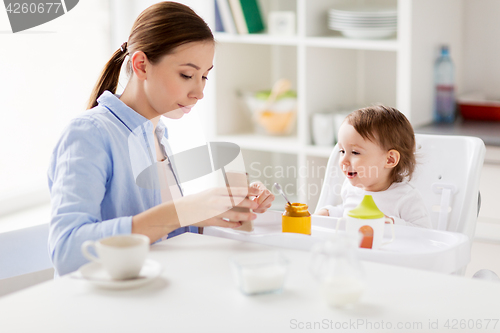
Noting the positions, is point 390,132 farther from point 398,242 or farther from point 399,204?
point 398,242

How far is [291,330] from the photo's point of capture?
0.83 m

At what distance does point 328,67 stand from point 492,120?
2.45 ft

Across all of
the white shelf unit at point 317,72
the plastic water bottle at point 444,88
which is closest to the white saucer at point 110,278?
the white shelf unit at point 317,72

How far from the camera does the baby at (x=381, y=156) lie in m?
1.60

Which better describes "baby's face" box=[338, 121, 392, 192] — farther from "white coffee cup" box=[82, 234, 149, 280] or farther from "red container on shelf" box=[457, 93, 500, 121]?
"red container on shelf" box=[457, 93, 500, 121]

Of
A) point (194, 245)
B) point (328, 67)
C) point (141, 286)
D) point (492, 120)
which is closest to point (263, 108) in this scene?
point (328, 67)

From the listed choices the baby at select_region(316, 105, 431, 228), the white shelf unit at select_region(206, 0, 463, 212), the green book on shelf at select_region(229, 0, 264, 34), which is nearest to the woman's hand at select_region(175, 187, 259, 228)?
the baby at select_region(316, 105, 431, 228)

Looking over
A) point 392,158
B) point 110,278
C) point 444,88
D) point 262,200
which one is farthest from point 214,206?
point 444,88

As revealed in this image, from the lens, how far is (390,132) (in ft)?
5.29

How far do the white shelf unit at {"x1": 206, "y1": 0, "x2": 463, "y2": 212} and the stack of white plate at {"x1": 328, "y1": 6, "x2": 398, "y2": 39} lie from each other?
5cm

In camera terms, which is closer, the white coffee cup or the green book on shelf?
the white coffee cup

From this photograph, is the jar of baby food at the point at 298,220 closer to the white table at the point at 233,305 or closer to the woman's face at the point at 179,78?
the white table at the point at 233,305

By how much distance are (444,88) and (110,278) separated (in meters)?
1.92

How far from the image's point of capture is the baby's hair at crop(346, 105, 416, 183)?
1600 mm
